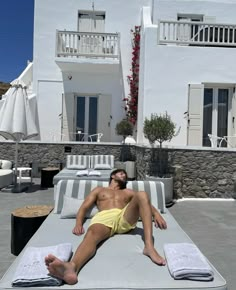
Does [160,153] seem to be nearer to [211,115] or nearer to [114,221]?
[211,115]

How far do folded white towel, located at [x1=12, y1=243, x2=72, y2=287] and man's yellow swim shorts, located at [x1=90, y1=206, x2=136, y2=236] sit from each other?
2.37 feet

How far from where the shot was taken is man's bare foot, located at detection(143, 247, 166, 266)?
3141mm

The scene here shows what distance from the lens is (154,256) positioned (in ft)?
10.6

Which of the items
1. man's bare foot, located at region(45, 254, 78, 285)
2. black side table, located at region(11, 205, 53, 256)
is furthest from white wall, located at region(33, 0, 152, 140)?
man's bare foot, located at region(45, 254, 78, 285)

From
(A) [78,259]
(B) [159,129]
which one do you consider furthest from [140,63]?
(A) [78,259]

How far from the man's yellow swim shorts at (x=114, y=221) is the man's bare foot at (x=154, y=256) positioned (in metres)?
0.69

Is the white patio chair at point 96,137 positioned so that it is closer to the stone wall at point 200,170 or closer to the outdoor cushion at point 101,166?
the outdoor cushion at point 101,166

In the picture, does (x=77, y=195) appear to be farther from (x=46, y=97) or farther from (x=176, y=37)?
(x=46, y=97)

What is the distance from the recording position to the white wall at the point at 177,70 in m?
11.6

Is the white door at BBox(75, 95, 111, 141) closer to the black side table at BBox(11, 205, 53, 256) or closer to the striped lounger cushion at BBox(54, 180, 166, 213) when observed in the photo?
the striped lounger cushion at BBox(54, 180, 166, 213)

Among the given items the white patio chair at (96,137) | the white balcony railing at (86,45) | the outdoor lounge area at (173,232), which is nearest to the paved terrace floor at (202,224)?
the outdoor lounge area at (173,232)

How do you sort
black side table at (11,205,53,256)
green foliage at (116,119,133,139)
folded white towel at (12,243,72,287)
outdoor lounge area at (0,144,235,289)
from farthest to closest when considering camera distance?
green foliage at (116,119,133,139)
black side table at (11,205,53,256)
outdoor lounge area at (0,144,235,289)
folded white towel at (12,243,72,287)

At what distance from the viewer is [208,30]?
12.1 metres

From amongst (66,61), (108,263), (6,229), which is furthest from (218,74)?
(108,263)
